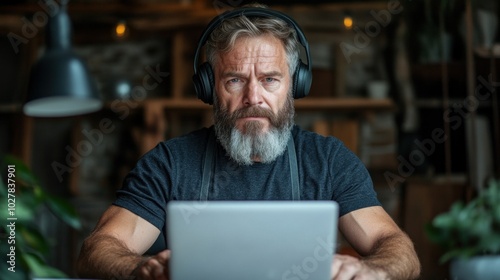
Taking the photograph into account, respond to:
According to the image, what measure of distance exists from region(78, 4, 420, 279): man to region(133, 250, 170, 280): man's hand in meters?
0.50

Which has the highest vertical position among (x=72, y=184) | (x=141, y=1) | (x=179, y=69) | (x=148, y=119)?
(x=141, y=1)

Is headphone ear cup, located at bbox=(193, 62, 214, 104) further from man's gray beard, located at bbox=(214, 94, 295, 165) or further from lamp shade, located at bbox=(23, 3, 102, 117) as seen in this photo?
lamp shade, located at bbox=(23, 3, 102, 117)

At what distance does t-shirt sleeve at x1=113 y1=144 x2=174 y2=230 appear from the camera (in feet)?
7.06

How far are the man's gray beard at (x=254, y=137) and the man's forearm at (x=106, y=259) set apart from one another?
0.47 metres

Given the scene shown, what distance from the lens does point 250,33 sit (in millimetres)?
2322

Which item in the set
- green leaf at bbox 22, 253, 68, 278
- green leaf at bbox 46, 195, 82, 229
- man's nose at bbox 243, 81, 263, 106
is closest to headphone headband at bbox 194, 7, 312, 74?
man's nose at bbox 243, 81, 263, 106

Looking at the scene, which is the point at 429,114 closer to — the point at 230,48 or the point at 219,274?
the point at 230,48

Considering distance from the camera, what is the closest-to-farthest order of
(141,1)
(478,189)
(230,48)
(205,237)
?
(205,237), (230,48), (478,189), (141,1)

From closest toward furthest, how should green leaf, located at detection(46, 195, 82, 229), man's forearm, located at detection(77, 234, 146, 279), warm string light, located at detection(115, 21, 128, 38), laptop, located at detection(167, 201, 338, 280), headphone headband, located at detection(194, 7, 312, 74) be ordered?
laptop, located at detection(167, 201, 338, 280), man's forearm, located at detection(77, 234, 146, 279), green leaf, located at detection(46, 195, 82, 229), headphone headband, located at detection(194, 7, 312, 74), warm string light, located at detection(115, 21, 128, 38)

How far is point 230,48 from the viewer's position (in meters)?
2.32

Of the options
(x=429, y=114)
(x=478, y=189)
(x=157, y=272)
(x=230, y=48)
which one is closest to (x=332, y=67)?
(x=429, y=114)

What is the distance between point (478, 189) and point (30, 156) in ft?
9.33

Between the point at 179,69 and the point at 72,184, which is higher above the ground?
the point at 179,69

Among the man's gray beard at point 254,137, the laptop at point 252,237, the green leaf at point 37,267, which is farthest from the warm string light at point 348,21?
the laptop at point 252,237
